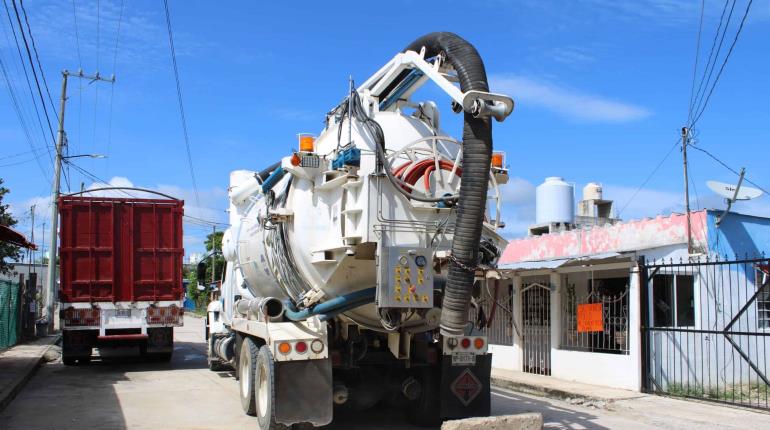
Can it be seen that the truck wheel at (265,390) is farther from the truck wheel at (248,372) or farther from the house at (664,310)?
the house at (664,310)

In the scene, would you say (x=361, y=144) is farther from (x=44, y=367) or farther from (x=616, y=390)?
(x=44, y=367)

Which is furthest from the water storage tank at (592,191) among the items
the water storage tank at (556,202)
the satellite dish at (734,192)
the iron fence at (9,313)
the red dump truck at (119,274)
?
the iron fence at (9,313)

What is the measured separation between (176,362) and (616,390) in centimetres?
1053

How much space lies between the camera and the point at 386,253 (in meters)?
6.81

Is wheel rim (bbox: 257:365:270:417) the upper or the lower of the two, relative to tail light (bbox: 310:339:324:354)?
lower

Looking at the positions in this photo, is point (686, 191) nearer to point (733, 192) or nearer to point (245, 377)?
point (733, 192)

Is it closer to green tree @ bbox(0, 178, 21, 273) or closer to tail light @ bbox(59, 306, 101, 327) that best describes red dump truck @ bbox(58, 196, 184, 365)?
tail light @ bbox(59, 306, 101, 327)

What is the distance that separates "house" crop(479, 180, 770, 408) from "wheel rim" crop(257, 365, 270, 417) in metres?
4.50

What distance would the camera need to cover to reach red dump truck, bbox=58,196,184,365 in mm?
14875

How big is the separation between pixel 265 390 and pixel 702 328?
8147 mm

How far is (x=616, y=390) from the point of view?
12188mm

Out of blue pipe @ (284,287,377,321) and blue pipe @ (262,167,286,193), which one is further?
blue pipe @ (262,167,286,193)

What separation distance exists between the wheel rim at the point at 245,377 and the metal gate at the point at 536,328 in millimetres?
6984

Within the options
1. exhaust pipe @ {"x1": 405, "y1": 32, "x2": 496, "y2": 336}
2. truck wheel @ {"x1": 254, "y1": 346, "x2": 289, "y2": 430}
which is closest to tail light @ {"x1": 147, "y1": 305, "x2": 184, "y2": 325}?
truck wheel @ {"x1": 254, "y1": 346, "x2": 289, "y2": 430}
